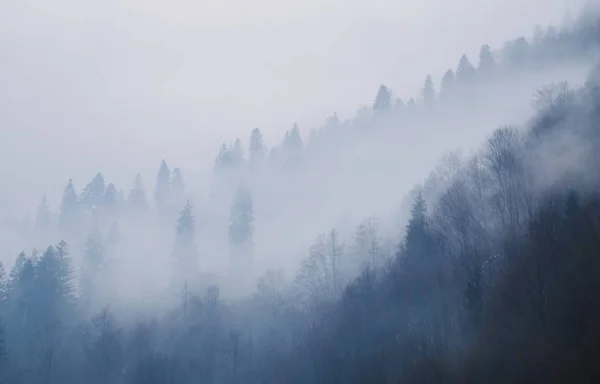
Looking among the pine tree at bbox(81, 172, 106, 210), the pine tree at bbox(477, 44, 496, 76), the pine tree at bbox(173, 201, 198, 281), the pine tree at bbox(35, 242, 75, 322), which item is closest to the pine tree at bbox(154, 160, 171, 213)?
the pine tree at bbox(81, 172, 106, 210)

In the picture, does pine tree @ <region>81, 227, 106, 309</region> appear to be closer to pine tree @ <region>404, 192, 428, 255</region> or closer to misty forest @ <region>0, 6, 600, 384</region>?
misty forest @ <region>0, 6, 600, 384</region>

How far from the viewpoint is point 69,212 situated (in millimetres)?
102250

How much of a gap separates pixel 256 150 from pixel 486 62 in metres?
39.1

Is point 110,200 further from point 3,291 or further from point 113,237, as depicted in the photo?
point 3,291

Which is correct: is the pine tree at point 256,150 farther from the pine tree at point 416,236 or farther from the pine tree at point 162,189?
the pine tree at point 416,236

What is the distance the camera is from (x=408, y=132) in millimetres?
Result: 99250

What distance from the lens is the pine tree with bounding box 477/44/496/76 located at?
98.7 m

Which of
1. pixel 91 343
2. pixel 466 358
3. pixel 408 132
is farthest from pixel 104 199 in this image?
pixel 466 358

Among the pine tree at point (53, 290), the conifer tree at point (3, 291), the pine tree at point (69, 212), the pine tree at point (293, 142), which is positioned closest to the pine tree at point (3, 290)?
the conifer tree at point (3, 291)

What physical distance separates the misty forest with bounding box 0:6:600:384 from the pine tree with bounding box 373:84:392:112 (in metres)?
0.25

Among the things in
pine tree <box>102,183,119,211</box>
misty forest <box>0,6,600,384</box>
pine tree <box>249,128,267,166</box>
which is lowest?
misty forest <box>0,6,600,384</box>

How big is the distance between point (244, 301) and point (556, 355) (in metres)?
45.7

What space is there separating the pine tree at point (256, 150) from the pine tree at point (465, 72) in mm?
33154

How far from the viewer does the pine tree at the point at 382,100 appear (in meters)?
107
